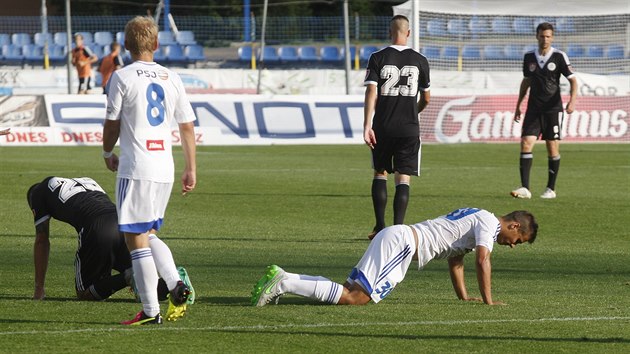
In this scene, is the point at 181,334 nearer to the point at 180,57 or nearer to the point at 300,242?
the point at 300,242

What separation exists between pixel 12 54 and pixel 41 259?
33.3 m

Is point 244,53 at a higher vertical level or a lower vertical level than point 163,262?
lower

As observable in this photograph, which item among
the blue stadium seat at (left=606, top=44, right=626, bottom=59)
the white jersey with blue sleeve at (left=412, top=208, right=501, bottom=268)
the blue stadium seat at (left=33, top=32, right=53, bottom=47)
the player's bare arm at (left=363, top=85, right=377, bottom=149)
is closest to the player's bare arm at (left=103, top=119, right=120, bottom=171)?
the white jersey with blue sleeve at (left=412, top=208, right=501, bottom=268)

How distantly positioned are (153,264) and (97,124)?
19.0 meters

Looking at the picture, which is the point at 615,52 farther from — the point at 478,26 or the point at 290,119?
the point at 290,119

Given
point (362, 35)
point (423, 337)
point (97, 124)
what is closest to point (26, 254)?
point (423, 337)

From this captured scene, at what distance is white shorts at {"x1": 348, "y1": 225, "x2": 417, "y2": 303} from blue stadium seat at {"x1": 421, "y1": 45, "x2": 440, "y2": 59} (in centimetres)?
2238

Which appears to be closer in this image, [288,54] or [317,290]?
[317,290]

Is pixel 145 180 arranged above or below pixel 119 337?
above

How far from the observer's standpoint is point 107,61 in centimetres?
3031

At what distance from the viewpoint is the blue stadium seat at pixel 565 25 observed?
1222 inches

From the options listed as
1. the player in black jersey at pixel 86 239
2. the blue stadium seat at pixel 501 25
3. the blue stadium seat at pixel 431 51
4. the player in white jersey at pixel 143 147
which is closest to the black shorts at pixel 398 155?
the player in black jersey at pixel 86 239

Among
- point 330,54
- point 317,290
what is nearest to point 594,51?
point 330,54

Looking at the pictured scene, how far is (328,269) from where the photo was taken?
955cm
